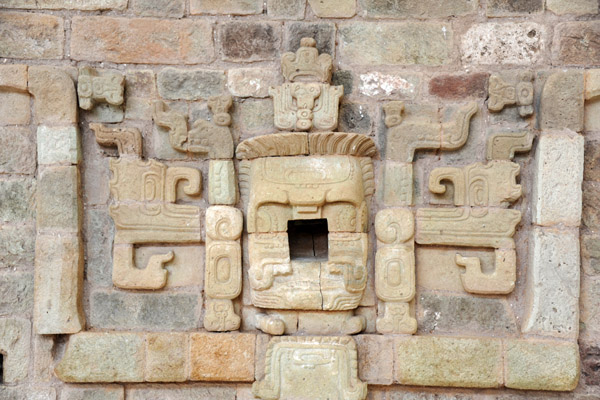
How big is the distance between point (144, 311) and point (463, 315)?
70.1 inches

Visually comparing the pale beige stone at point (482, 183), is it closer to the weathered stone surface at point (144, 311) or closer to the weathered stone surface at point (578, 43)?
the weathered stone surface at point (578, 43)

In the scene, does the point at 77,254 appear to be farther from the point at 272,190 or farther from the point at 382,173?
the point at 382,173

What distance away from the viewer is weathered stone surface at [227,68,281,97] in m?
2.90

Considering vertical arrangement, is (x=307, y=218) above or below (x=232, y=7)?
below

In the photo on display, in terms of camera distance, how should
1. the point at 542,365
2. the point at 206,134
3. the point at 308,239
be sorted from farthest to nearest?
1. the point at 308,239
2. the point at 206,134
3. the point at 542,365

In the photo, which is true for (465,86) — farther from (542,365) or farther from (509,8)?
(542,365)

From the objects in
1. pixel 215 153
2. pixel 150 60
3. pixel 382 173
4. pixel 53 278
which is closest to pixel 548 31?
pixel 382 173

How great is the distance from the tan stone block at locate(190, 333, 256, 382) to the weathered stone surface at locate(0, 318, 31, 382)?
94cm

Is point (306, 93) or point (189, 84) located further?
point (189, 84)

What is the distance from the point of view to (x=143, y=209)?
2.83 metres

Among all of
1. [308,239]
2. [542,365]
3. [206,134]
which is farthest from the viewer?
[308,239]

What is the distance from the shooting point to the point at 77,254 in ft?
9.28

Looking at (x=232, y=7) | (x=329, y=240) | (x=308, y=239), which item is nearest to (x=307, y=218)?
(x=329, y=240)

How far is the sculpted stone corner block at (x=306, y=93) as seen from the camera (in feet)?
A: 9.12
